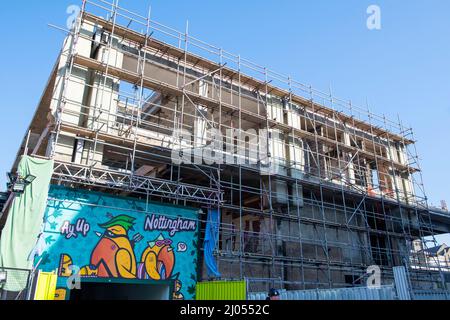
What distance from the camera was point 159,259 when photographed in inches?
578

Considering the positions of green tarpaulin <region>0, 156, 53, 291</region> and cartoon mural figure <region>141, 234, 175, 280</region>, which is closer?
green tarpaulin <region>0, 156, 53, 291</region>

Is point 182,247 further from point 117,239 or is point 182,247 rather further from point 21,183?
point 21,183

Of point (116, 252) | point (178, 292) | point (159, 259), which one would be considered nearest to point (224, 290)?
point (178, 292)

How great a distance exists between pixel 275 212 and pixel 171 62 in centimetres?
934

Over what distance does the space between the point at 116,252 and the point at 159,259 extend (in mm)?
1751

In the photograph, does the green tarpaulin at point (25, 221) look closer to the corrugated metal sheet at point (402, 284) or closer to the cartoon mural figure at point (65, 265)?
the cartoon mural figure at point (65, 265)

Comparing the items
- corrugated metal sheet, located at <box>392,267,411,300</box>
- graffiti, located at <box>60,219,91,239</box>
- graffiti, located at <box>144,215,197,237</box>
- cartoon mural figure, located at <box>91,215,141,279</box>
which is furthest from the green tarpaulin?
corrugated metal sheet, located at <box>392,267,411,300</box>

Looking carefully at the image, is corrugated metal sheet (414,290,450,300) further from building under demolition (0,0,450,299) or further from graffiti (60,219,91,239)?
graffiti (60,219,91,239)

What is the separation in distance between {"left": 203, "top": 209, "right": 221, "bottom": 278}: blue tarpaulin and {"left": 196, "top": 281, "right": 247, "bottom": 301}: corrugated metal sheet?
1.44m

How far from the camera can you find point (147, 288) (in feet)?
51.1

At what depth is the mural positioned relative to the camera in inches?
507

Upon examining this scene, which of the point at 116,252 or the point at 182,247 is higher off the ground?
the point at 182,247
